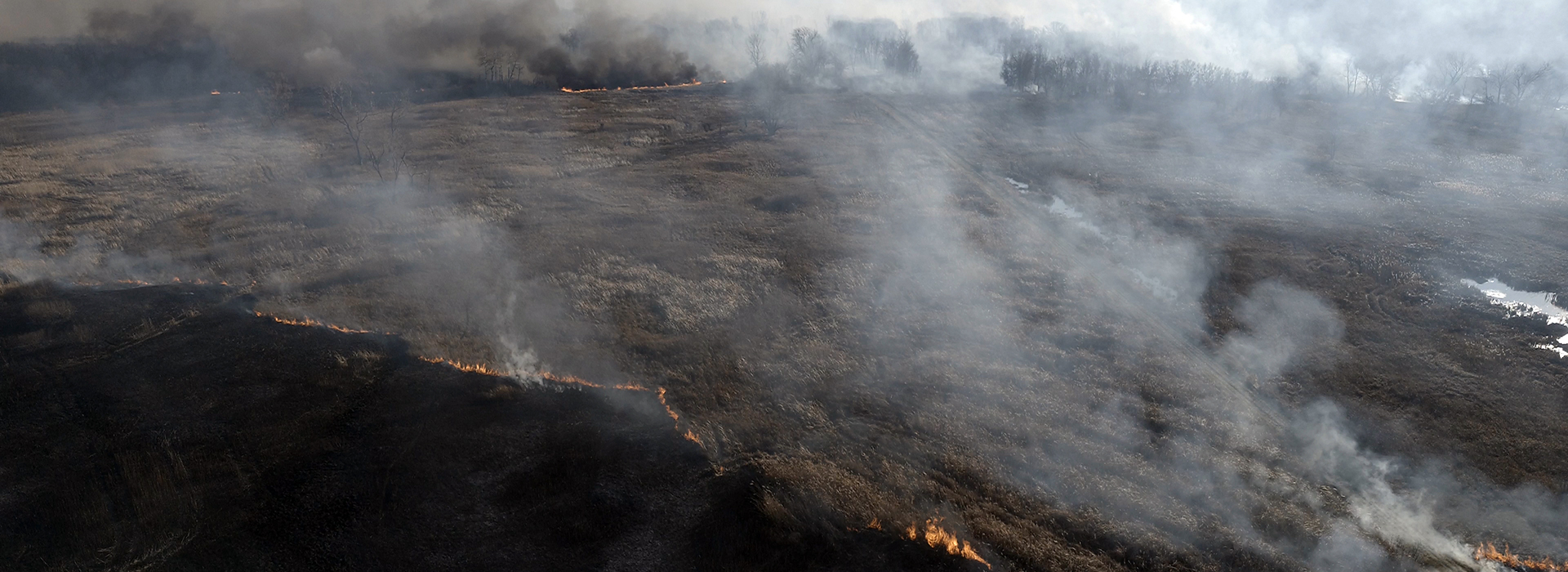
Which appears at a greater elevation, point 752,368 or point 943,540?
point 752,368

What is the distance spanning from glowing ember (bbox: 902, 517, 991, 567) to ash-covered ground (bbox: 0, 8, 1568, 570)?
8cm

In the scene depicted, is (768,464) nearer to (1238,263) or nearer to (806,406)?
(806,406)

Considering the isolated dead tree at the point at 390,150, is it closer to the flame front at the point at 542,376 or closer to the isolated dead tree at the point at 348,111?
the isolated dead tree at the point at 348,111

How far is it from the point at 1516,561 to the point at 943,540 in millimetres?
11771

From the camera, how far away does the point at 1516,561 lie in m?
14.3

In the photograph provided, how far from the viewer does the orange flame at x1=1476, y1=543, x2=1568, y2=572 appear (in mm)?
14211

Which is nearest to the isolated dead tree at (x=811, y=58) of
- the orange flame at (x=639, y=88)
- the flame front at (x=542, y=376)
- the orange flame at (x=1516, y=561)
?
the orange flame at (x=639, y=88)

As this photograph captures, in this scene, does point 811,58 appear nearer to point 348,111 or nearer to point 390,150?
point 348,111

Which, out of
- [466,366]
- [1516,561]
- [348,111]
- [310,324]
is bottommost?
[1516,561]

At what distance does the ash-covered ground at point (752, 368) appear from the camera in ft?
39.3

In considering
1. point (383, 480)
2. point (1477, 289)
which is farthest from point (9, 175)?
point (1477, 289)

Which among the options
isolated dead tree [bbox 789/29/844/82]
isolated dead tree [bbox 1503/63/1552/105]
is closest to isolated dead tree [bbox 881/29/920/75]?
isolated dead tree [bbox 789/29/844/82]

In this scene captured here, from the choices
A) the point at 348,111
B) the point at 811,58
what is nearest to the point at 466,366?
the point at 348,111

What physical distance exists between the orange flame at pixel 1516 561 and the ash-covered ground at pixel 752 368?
0.75ft
